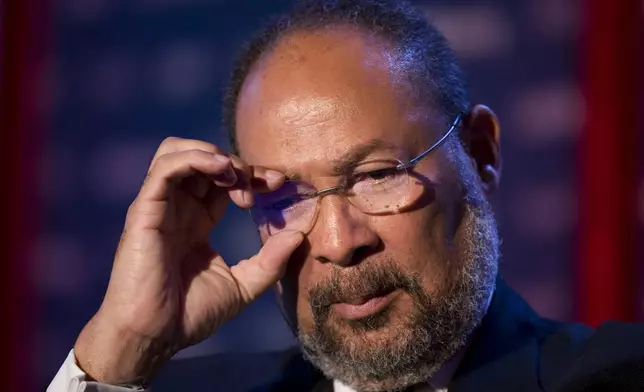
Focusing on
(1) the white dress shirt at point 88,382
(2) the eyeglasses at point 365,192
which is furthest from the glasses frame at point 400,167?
(1) the white dress shirt at point 88,382

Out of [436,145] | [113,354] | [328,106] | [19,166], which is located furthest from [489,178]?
[19,166]

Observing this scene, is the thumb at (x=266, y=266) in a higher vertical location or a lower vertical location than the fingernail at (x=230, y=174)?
lower

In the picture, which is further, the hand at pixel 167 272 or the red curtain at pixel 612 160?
the red curtain at pixel 612 160

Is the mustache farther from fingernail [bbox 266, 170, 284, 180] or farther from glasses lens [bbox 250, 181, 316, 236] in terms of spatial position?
fingernail [bbox 266, 170, 284, 180]

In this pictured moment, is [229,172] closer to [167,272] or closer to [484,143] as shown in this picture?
[167,272]

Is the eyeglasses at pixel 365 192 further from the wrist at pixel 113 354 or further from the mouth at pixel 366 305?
the wrist at pixel 113 354

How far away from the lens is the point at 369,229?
1682 millimetres

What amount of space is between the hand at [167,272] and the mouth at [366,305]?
0.18m

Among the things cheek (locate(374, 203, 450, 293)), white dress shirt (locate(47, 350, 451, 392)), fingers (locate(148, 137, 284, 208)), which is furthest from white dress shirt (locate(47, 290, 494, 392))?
fingers (locate(148, 137, 284, 208))

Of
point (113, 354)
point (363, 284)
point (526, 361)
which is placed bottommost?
point (526, 361)

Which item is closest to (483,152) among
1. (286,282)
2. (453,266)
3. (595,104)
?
(453,266)

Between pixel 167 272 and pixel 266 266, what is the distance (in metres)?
0.22

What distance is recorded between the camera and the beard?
168 cm

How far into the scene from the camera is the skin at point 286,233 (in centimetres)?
169
